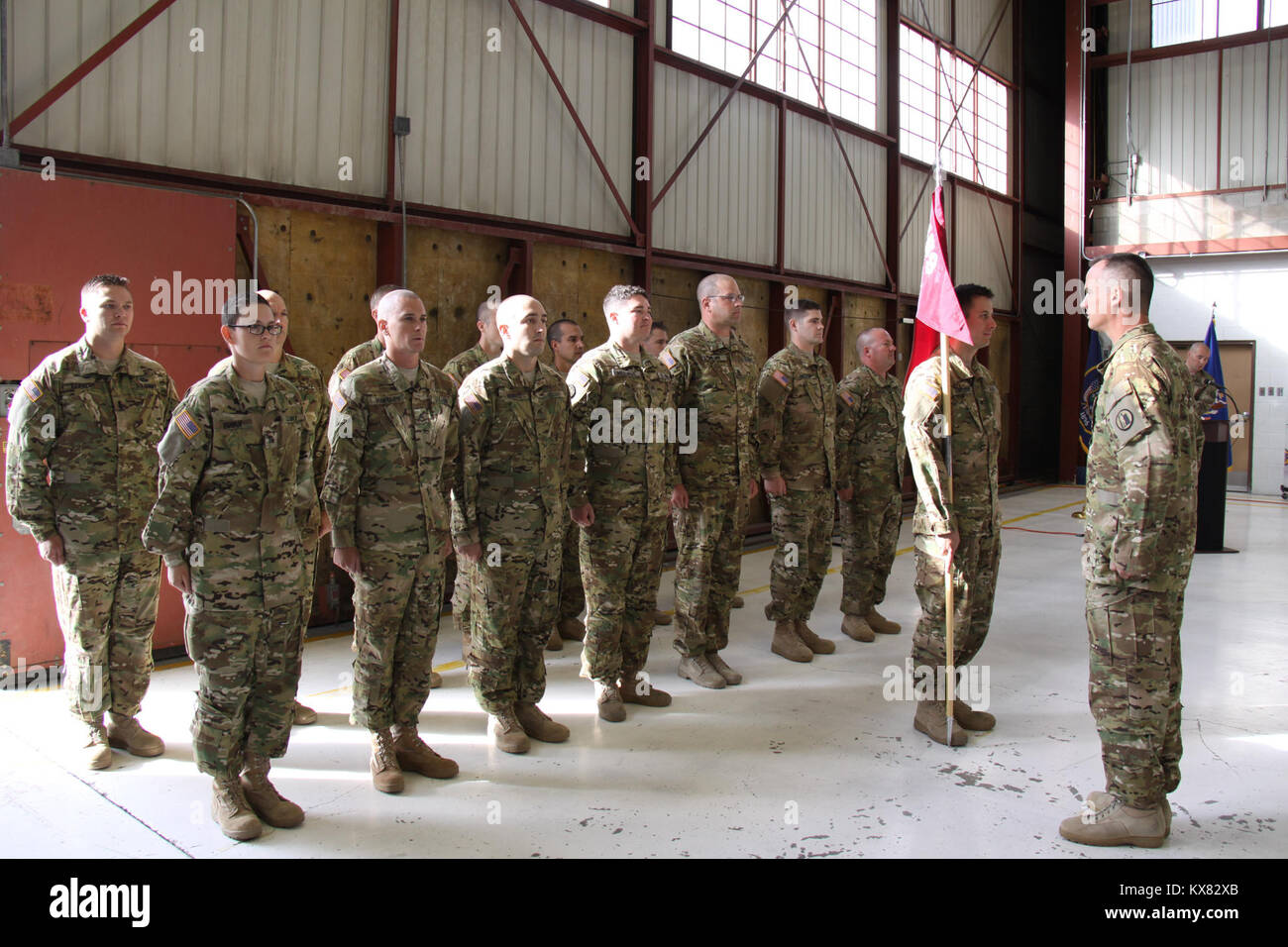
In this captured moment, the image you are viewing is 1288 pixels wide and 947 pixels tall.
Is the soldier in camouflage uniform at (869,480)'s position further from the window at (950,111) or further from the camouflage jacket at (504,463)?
the window at (950,111)

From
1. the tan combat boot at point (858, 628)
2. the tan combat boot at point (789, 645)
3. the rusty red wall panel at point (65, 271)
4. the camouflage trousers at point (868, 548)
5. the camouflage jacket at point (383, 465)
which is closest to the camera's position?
the camouflage jacket at point (383, 465)

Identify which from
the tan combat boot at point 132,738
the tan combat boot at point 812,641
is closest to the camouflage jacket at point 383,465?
the tan combat boot at point 132,738

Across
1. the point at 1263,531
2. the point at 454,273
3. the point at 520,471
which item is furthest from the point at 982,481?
the point at 1263,531

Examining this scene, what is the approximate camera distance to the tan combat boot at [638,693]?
4.57 metres

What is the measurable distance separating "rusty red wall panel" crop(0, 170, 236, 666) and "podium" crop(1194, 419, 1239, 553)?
867cm

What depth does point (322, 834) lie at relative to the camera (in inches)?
126

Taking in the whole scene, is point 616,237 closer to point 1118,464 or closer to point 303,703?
point 303,703

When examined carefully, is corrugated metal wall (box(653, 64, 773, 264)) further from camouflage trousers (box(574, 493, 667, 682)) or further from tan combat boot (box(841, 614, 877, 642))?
camouflage trousers (box(574, 493, 667, 682))

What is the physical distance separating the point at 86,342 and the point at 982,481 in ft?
12.6

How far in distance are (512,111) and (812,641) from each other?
4.63m

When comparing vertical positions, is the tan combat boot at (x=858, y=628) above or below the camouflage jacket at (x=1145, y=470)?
below

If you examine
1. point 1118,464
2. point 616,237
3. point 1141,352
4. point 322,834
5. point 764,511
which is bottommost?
point 322,834

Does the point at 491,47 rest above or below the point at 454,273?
above

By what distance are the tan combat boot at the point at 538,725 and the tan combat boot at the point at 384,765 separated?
621mm
